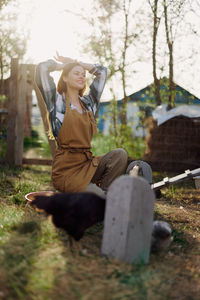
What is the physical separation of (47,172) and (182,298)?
590 centimetres

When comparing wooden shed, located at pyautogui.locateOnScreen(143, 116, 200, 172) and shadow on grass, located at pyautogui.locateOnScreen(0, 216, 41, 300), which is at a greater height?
wooden shed, located at pyautogui.locateOnScreen(143, 116, 200, 172)

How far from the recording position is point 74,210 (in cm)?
288

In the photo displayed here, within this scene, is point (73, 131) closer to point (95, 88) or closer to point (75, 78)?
point (75, 78)

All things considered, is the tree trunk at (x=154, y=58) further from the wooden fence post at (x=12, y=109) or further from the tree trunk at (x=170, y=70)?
the wooden fence post at (x=12, y=109)

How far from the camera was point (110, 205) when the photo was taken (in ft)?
9.53

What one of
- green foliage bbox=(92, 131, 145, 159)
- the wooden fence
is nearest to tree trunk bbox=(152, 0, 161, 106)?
green foliage bbox=(92, 131, 145, 159)

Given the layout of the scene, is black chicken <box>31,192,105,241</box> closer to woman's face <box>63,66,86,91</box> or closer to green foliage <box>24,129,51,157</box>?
woman's face <box>63,66,86,91</box>

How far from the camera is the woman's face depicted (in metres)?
4.07

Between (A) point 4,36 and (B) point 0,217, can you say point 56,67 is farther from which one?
(A) point 4,36

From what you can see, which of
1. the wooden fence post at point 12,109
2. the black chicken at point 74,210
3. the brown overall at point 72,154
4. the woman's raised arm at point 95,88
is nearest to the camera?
the black chicken at point 74,210

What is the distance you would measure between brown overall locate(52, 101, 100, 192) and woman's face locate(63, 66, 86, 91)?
222 millimetres

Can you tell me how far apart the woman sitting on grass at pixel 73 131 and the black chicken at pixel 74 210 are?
82 cm

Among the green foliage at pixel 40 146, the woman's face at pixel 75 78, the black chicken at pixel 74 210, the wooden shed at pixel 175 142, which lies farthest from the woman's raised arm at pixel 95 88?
the green foliage at pixel 40 146

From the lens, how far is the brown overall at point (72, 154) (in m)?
3.88
